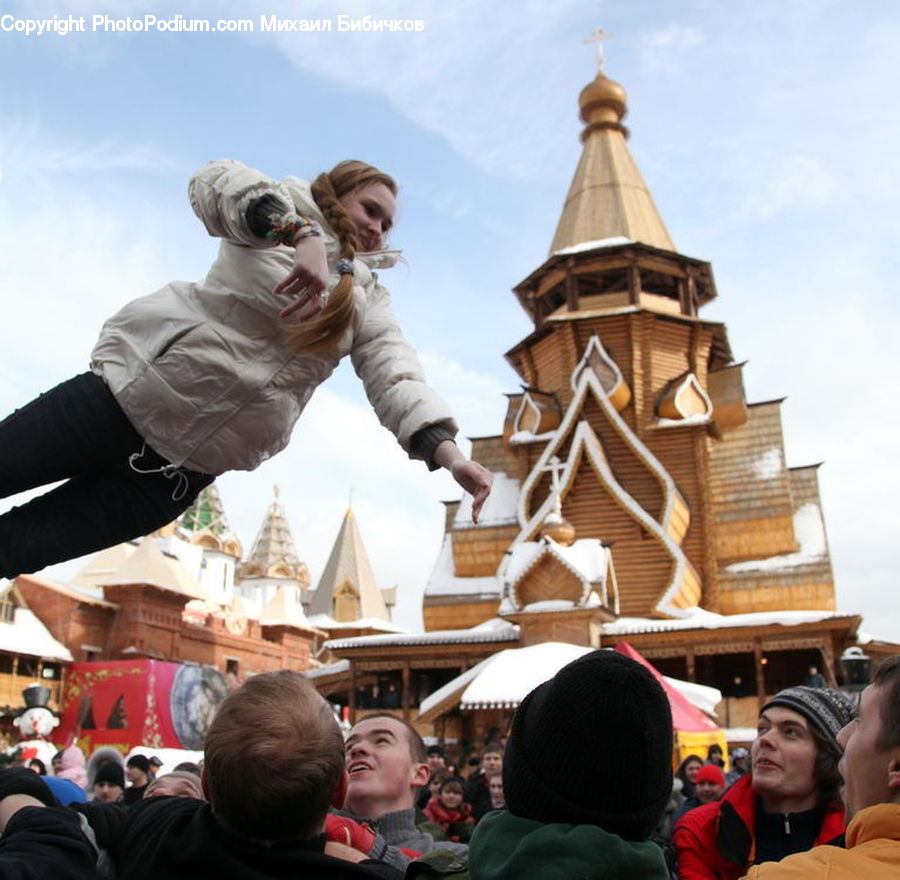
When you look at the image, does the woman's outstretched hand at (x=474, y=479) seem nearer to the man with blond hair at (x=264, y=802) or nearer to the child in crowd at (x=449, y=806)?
the man with blond hair at (x=264, y=802)

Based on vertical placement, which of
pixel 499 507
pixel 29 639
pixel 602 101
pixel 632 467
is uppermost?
pixel 602 101

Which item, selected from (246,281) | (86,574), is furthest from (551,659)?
(86,574)

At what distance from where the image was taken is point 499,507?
27.3 metres

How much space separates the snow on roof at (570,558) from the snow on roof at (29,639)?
1204 cm

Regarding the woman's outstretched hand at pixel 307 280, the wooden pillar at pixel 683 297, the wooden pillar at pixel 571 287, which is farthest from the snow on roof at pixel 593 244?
the woman's outstretched hand at pixel 307 280

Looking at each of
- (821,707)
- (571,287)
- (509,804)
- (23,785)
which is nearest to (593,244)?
(571,287)

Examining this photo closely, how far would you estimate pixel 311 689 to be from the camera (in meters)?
1.77

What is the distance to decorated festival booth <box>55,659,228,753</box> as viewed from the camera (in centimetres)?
1797

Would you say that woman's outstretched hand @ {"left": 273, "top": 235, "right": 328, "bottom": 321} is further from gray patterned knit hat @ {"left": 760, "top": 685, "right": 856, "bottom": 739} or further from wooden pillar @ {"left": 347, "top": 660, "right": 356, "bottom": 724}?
wooden pillar @ {"left": 347, "top": 660, "right": 356, "bottom": 724}

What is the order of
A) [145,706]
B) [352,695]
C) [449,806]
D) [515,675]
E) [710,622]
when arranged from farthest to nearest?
[352,695], [710,622], [145,706], [515,675], [449,806]

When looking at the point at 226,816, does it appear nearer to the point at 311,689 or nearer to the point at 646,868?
the point at 311,689

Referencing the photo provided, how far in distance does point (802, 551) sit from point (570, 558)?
7.43 meters

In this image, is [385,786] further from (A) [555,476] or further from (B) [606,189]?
(B) [606,189]

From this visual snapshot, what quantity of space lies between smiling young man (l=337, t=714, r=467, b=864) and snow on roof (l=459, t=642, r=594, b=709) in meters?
7.88
